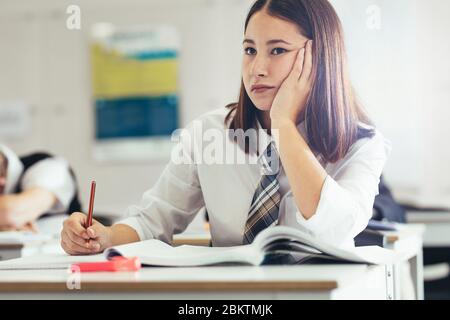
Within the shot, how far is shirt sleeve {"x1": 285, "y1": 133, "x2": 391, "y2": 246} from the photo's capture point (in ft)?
3.88

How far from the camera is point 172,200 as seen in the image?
147cm

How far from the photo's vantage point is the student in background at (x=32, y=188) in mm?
2521

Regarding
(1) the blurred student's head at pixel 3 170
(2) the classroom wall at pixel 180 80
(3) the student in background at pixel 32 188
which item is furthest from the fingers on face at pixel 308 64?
(2) the classroom wall at pixel 180 80

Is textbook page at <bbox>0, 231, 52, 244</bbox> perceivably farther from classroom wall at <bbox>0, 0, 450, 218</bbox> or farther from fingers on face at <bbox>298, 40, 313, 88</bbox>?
classroom wall at <bbox>0, 0, 450, 218</bbox>

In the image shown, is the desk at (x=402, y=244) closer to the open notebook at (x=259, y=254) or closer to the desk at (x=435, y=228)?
the open notebook at (x=259, y=254)

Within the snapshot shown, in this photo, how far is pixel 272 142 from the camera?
4.34ft

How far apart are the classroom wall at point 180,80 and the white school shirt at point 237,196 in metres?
2.52

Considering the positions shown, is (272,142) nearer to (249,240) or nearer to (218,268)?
(249,240)

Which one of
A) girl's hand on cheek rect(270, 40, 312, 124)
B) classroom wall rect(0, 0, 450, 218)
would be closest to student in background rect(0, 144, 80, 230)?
classroom wall rect(0, 0, 450, 218)

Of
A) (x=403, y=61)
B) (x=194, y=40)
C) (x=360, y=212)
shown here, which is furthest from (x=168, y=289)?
(x=194, y=40)

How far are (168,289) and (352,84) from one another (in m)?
0.57

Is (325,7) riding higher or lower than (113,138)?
higher
